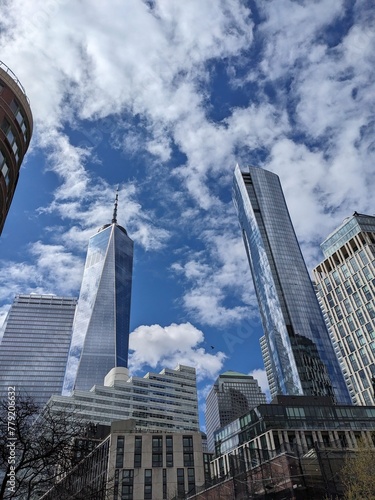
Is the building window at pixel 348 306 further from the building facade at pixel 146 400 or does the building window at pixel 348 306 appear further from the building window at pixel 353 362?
the building facade at pixel 146 400

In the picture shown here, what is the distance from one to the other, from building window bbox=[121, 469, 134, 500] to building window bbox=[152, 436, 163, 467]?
5086mm

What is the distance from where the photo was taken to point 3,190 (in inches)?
1502

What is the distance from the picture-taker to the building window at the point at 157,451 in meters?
82.4

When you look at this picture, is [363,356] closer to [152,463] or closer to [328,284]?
[328,284]

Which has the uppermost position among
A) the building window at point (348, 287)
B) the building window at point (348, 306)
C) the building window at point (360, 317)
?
the building window at point (348, 287)

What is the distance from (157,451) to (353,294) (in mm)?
83493

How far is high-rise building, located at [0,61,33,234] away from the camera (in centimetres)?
3784

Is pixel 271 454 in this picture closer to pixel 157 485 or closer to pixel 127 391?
pixel 157 485

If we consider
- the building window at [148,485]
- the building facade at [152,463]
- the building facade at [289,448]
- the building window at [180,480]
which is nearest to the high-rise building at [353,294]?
the building facade at [289,448]

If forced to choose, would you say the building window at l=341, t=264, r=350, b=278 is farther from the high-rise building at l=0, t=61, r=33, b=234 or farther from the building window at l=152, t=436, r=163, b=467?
the high-rise building at l=0, t=61, r=33, b=234

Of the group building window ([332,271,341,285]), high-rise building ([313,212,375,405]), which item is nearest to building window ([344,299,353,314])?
high-rise building ([313,212,375,405])

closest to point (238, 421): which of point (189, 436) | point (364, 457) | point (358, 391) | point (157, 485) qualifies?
point (189, 436)

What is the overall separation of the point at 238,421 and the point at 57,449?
93612 millimetres

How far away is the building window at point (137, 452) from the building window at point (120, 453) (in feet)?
8.85
